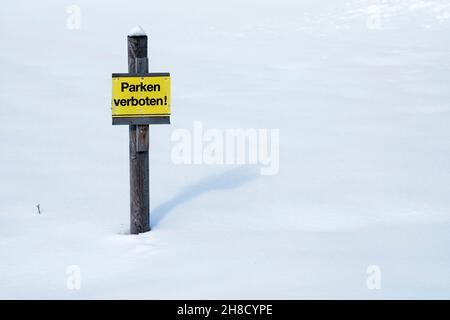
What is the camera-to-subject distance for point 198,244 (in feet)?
17.6

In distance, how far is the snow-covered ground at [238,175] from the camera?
487 centimetres

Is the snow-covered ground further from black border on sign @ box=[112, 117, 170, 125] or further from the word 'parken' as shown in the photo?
the word 'parken'

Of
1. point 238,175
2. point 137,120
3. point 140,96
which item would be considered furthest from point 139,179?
point 238,175

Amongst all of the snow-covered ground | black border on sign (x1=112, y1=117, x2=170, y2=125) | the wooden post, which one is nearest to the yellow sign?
black border on sign (x1=112, y1=117, x2=170, y2=125)

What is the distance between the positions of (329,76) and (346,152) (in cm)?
451

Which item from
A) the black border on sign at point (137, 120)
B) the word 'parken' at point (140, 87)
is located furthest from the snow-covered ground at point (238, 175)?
the word 'parken' at point (140, 87)

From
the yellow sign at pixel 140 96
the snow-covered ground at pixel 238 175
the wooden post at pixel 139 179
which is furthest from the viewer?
the wooden post at pixel 139 179

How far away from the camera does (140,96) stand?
18.2 feet

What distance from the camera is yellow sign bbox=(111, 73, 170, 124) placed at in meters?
5.53

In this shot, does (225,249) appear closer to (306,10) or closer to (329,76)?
(329,76)

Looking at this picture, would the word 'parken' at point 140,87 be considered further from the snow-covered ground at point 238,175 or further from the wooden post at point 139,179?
the snow-covered ground at point 238,175

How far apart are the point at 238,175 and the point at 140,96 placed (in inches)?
79.9

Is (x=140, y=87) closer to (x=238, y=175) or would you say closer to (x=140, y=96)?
(x=140, y=96)

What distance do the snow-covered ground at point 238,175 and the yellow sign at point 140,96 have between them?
3.04 ft
